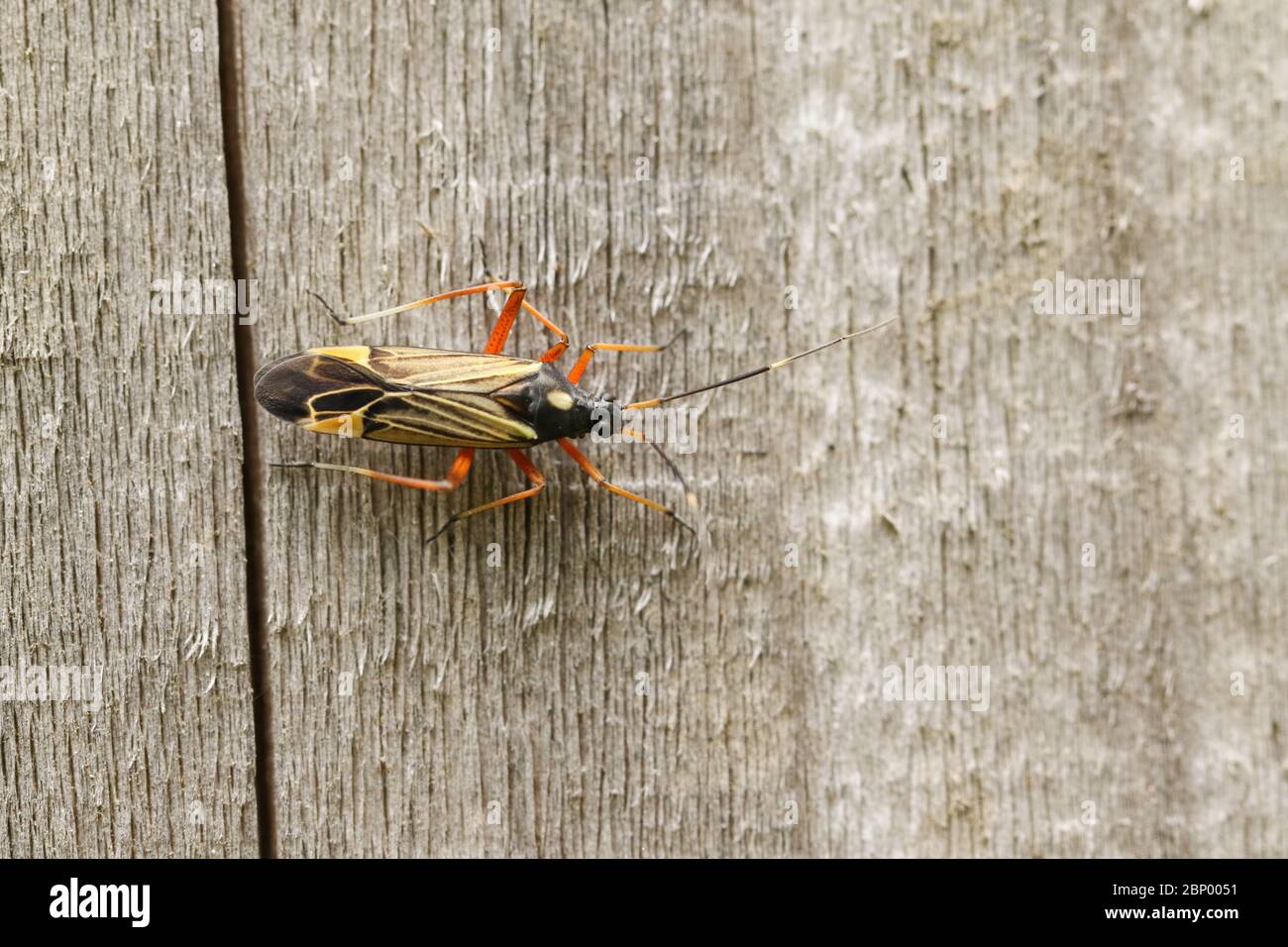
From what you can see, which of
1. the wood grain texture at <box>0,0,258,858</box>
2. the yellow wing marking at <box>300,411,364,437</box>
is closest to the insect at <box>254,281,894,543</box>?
the yellow wing marking at <box>300,411,364,437</box>

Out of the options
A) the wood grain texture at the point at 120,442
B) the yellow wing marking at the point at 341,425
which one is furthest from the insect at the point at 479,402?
the wood grain texture at the point at 120,442

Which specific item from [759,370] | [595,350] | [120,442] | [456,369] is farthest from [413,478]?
[759,370]

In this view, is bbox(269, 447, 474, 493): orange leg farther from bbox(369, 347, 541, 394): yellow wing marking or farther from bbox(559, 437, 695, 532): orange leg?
bbox(559, 437, 695, 532): orange leg

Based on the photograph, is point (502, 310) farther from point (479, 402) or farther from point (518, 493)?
point (518, 493)

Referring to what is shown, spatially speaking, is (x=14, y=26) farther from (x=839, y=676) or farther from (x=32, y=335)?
(x=839, y=676)

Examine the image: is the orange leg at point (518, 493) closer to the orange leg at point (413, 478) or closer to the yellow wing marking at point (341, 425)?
the orange leg at point (413, 478)
